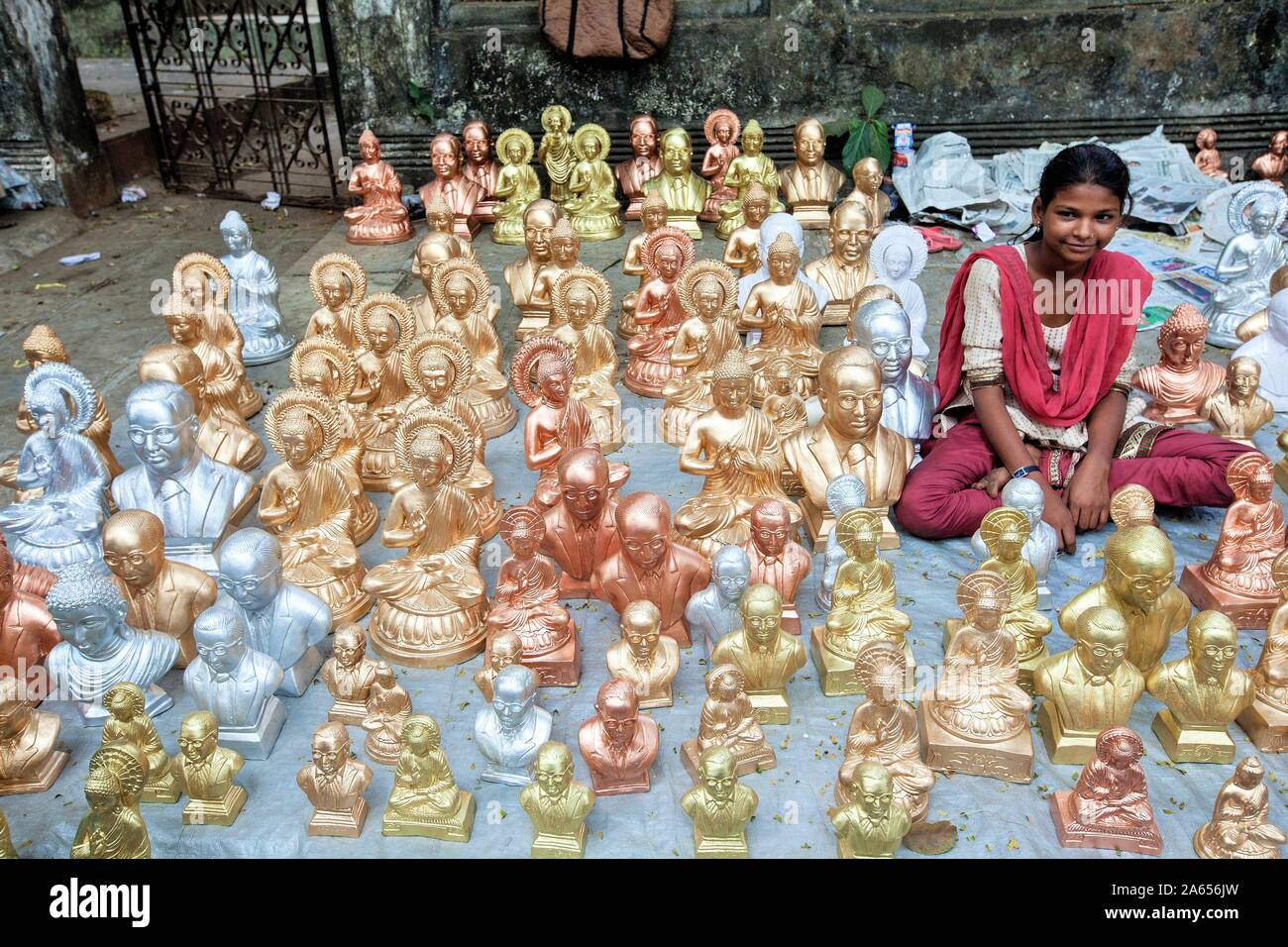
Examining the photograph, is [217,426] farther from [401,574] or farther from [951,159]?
[951,159]

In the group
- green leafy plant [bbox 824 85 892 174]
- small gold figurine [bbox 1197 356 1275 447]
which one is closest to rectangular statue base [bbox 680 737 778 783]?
small gold figurine [bbox 1197 356 1275 447]

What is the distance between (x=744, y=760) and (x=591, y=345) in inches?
92.8

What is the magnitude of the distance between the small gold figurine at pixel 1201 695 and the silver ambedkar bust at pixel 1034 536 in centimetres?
56

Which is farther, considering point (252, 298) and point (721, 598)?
point (252, 298)

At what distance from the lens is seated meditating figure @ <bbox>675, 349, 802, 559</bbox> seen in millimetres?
3738

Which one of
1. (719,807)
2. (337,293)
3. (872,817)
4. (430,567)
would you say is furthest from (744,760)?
(337,293)

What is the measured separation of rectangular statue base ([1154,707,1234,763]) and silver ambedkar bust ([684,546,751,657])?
1.28 metres

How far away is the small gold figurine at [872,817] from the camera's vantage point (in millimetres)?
2510

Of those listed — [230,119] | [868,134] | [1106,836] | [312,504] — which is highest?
[230,119]

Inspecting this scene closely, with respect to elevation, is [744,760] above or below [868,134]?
below

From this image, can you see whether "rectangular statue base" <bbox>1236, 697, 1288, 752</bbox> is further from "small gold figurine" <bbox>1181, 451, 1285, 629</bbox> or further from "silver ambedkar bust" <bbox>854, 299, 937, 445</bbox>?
"silver ambedkar bust" <bbox>854, 299, 937, 445</bbox>

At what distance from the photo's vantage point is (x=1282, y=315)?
4.61 meters

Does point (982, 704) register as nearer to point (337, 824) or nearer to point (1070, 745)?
point (1070, 745)

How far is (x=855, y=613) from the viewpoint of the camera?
3.28m
